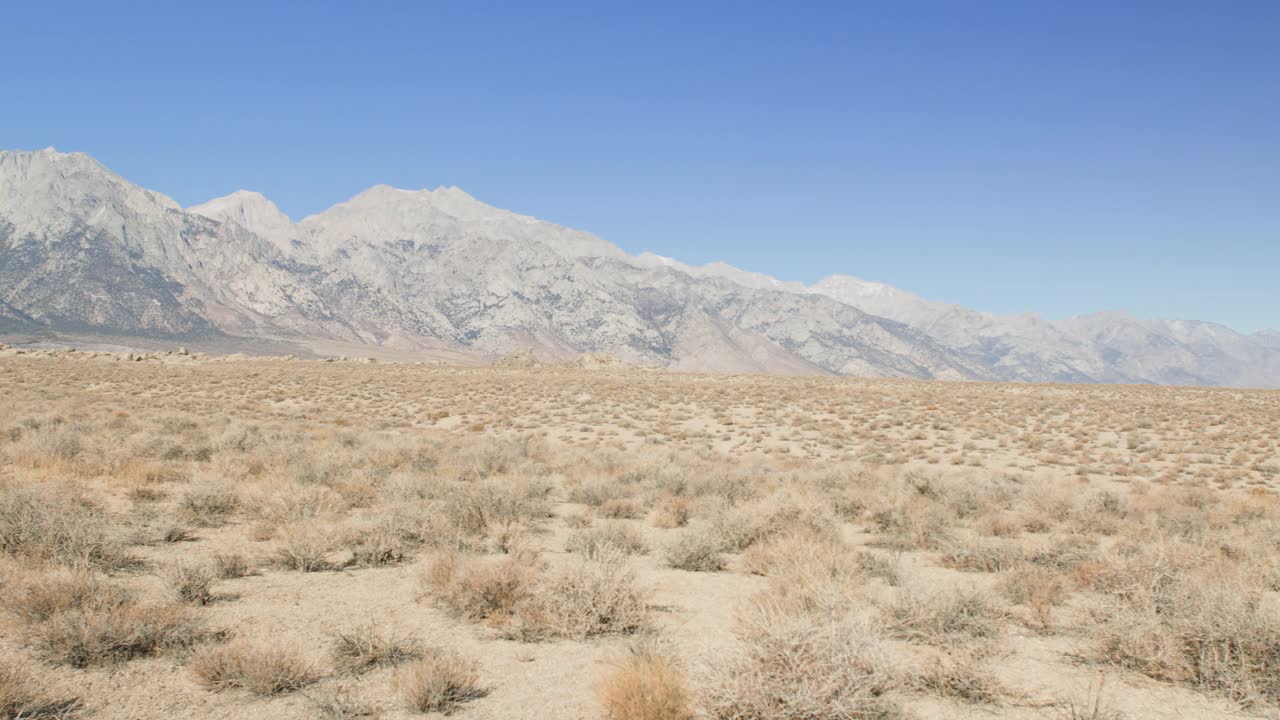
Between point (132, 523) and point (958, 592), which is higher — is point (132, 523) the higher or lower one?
the lower one

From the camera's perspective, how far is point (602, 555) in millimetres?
7973

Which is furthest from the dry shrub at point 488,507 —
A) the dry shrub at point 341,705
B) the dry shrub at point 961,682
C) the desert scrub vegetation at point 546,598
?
the dry shrub at point 961,682

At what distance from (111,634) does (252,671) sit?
1395 millimetres

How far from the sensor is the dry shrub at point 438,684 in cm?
501

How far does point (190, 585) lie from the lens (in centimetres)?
685

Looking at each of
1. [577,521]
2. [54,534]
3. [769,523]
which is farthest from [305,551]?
[769,523]

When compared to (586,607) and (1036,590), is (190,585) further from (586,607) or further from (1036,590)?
(1036,590)

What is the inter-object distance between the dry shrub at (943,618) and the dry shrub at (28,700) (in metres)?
6.68

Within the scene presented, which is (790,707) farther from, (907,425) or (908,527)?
(907,425)

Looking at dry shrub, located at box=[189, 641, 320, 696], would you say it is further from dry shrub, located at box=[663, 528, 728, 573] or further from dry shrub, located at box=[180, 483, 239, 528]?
dry shrub, located at box=[180, 483, 239, 528]

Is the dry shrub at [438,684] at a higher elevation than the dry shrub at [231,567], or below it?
higher

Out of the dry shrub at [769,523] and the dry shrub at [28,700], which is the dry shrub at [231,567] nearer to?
the dry shrub at [28,700]

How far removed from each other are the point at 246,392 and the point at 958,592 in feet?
146

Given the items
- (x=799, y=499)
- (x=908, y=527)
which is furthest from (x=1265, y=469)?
(x=799, y=499)
